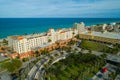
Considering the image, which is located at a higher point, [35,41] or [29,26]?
[35,41]

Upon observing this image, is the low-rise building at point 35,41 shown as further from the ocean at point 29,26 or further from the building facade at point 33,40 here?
the ocean at point 29,26

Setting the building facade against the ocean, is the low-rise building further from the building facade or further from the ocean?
the ocean

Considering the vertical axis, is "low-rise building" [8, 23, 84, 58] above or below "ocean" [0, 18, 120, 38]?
above

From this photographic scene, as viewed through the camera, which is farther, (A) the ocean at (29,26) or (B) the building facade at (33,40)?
(A) the ocean at (29,26)

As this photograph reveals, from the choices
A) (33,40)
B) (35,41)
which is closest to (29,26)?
(35,41)

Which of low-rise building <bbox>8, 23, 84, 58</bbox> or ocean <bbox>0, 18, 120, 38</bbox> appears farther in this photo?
ocean <bbox>0, 18, 120, 38</bbox>

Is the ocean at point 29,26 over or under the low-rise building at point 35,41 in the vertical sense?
under

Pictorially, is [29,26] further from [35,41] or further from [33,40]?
[33,40]

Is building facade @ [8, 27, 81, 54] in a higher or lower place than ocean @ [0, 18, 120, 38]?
higher

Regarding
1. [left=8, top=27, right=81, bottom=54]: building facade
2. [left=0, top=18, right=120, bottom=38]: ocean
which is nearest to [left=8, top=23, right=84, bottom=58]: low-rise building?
[left=8, top=27, right=81, bottom=54]: building facade

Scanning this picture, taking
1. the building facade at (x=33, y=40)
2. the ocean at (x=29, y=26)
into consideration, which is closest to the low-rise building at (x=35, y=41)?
the building facade at (x=33, y=40)

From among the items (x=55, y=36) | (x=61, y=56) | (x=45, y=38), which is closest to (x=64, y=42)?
(x=55, y=36)
